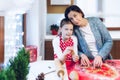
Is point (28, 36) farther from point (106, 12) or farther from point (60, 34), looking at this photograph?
point (106, 12)

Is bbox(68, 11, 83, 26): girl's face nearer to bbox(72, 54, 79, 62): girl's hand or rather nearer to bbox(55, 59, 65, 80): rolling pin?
bbox(72, 54, 79, 62): girl's hand

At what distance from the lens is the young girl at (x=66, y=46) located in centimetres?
165

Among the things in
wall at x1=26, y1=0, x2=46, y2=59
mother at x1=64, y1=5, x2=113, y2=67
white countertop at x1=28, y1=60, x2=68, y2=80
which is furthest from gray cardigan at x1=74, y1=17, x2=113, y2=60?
wall at x1=26, y1=0, x2=46, y2=59

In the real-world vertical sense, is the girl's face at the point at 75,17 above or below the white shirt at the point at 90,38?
above

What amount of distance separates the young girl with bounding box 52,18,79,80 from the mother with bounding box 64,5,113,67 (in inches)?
6.2

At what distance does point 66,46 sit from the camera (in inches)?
67.1

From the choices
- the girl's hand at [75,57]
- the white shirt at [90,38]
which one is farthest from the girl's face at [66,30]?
the white shirt at [90,38]

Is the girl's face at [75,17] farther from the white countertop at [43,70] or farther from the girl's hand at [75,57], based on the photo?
the white countertop at [43,70]

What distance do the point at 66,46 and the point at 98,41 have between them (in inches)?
17.4

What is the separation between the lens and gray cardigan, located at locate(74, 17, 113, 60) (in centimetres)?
200

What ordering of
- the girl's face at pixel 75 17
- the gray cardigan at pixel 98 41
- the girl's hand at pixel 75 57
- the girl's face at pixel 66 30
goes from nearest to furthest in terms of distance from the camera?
the girl's face at pixel 66 30 → the girl's hand at pixel 75 57 → the girl's face at pixel 75 17 → the gray cardigan at pixel 98 41

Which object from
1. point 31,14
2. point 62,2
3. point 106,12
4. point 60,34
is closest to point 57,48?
point 60,34

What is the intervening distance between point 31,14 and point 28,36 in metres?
0.27

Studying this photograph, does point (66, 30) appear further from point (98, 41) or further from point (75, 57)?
point (98, 41)
